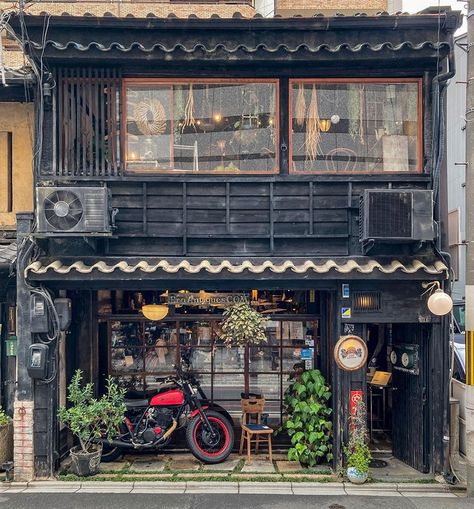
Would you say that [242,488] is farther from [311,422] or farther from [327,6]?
[327,6]

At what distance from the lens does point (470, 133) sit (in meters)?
7.87

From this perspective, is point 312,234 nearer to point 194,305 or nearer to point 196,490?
point 194,305

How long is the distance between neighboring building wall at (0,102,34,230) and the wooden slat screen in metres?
1.74

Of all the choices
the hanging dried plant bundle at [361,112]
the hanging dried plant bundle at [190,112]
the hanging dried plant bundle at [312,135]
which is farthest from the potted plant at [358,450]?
the hanging dried plant bundle at [190,112]

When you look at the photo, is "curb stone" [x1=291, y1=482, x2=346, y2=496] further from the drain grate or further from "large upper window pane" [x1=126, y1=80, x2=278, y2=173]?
"large upper window pane" [x1=126, y1=80, x2=278, y2=173]

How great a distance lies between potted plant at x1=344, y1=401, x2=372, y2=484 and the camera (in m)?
8.23

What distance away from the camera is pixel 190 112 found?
9.10 meters

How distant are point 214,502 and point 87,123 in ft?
21.8

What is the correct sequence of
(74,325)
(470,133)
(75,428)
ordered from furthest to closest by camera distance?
(74,325)
(75,428)
(470,133)

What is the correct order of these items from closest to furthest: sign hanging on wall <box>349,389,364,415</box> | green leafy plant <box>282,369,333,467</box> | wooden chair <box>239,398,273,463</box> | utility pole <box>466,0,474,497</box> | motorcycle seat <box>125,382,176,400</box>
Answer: utility pole <box>466,0,474,497</box>, sign hanging on wall <box>349,389,364,415</box>, green leafy plant <box>282,369,333,467</box>, wooden chair <box>239,398,273,463</box>, motorcycle seat <box>125,382,176,400</box>

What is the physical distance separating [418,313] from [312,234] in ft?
7.41

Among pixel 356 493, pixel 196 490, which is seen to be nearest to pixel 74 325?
pixel 196 490

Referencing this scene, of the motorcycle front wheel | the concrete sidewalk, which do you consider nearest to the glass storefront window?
the motorcycle front wheel

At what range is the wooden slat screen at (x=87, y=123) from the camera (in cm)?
888
